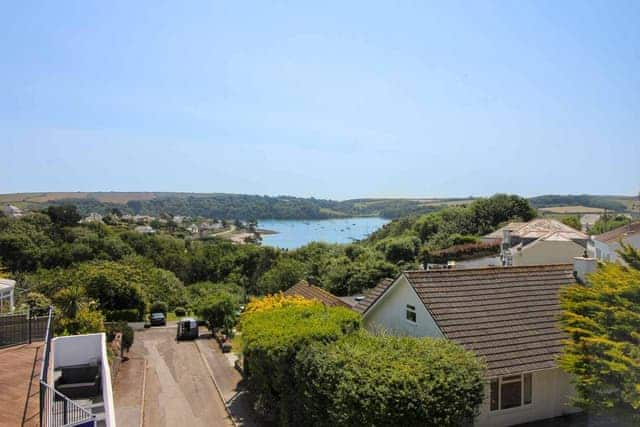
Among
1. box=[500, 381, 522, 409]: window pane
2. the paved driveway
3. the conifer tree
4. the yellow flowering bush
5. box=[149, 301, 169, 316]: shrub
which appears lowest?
box=[149, 301, 169, 316]: shrub

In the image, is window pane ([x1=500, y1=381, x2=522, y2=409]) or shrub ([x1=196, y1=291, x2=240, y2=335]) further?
shrub ([x1=196, y1=291, x2=240, y2=335])

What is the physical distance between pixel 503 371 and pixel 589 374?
8.14ft

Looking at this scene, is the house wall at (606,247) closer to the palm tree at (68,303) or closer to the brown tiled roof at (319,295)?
the brown tiled roof at (319,295)

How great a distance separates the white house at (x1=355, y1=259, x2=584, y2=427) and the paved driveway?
24.7 ft

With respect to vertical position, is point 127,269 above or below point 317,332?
below

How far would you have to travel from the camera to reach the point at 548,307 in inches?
634

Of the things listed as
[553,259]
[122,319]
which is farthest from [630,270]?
[122,319]

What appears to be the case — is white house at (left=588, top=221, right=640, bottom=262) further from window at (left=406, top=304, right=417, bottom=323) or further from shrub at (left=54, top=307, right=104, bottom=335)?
shrub at (left=54, top=307, right=104, bottom=335)

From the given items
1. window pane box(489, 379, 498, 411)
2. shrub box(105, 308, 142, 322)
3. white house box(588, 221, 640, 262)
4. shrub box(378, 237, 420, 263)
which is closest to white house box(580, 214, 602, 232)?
shrub box(378, 237, 420, 263)

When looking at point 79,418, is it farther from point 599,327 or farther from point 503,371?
point 599,327

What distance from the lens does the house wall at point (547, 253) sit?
34.8 meters

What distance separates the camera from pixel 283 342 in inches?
515

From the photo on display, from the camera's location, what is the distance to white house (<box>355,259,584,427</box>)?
13734 mm

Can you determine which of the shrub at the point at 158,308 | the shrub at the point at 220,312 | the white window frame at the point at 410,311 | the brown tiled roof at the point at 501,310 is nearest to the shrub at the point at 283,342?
the white window frame at the point at 410,311
